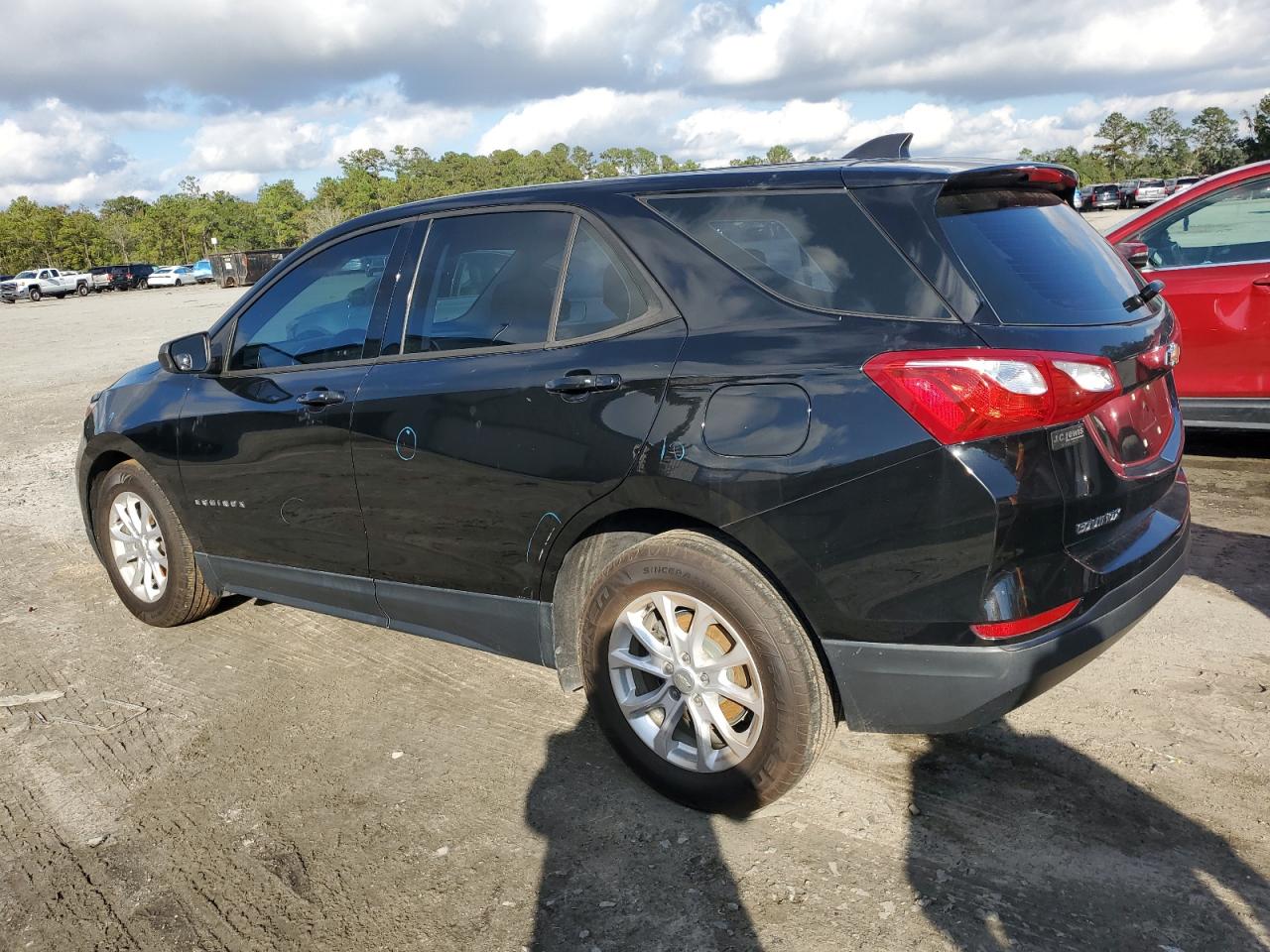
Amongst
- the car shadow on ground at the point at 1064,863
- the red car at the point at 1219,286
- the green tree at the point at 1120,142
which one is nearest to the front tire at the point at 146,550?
the car shadow on ground at the point at 1064,863

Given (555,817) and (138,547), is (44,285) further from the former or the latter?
(555,817)

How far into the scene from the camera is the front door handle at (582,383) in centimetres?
305

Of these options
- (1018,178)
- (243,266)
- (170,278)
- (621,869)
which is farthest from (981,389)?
(170,278)

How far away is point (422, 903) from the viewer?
2.78 metres

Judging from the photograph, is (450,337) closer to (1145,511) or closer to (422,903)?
(422,903)

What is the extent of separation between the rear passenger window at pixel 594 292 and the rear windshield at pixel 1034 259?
0.91 m

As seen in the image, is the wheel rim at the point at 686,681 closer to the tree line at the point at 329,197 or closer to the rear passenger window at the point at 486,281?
the rear passenger window at the point at 486,281

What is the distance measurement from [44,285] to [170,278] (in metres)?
11.4

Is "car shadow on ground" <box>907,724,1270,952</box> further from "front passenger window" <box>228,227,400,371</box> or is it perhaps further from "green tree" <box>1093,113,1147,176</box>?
"green tree" <box>1093,113,1147,176</box>

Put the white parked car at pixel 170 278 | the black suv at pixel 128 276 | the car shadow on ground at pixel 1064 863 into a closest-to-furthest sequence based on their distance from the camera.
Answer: the car shadow on ground at pixel 1064 863
the black suv at pixel 128 276
the white parked car at pixel 170 278

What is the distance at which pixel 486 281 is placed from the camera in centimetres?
354

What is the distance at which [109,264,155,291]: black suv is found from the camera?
65562 mm

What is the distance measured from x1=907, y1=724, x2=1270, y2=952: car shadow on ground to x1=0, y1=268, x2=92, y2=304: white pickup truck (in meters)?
64.4

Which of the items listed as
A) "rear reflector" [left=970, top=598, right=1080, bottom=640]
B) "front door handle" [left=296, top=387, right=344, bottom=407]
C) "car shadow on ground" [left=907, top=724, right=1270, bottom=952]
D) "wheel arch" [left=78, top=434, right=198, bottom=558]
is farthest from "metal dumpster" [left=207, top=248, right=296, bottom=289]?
"rear reflector" [left=970, top=598, right=1080, bottom=640]
